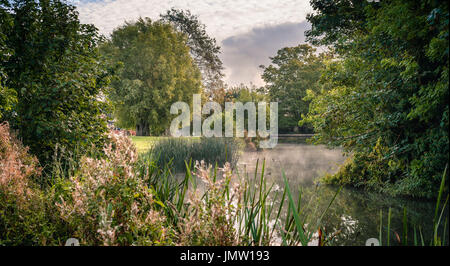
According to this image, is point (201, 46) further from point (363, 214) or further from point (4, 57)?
point (363, 214)

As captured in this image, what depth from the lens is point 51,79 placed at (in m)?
3.58

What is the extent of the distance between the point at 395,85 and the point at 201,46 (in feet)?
11.6

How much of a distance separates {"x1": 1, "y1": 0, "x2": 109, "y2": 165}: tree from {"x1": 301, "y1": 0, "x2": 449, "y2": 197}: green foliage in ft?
11.3

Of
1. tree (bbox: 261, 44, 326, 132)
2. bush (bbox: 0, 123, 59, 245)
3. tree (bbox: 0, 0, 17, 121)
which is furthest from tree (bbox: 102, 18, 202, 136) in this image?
bush (bbox: 0, 123, 59, 245)

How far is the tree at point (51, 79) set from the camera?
3.46m

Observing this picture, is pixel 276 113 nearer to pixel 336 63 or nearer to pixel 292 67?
pixel 292 67

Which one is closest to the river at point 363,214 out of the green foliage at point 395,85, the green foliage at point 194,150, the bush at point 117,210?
the green foliage at point 395,85

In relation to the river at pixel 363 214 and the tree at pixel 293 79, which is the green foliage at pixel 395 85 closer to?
the river at pixel 363 214

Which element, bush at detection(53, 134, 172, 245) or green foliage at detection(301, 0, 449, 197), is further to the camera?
green foliage at detection(301, 0, 449, 197)

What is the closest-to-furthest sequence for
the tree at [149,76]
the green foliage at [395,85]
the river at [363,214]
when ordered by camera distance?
1. the green foliage at [395,85]
2. the river at [363,214]
3. the tree at [149,76]

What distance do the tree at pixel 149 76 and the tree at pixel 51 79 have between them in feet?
6.64

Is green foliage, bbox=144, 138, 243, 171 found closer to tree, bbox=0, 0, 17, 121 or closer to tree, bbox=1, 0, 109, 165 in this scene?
tree, bbox=1, 0, 109, 165

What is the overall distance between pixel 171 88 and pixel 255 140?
959 centimetres

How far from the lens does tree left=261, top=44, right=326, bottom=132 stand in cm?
438
